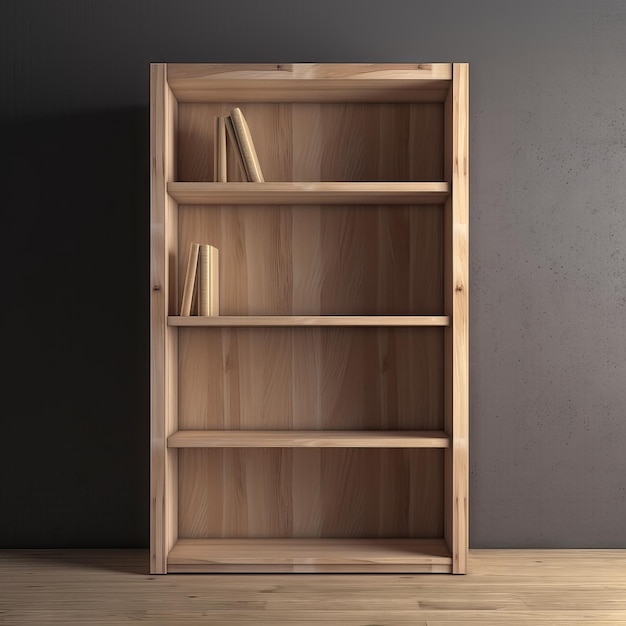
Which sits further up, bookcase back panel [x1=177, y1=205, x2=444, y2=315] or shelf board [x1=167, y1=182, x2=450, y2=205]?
shelf board [x1=167, y1=182, x2=450, y2=205]

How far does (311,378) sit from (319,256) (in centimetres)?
41

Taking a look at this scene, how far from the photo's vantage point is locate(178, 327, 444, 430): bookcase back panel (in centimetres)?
257

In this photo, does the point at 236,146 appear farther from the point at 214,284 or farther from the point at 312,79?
the point at 214,284

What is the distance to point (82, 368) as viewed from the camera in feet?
8.55

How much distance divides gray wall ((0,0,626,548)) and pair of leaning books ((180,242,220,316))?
12.2 inches

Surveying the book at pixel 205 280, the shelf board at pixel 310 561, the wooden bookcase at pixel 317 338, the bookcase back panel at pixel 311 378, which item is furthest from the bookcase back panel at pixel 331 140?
the shelf board at pixel 310 561

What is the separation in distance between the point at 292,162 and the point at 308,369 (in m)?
0.71

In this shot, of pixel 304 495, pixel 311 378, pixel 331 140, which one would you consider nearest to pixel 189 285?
pixel 311 378

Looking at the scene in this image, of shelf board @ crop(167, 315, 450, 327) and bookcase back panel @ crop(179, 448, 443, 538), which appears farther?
bookcase back panel @ crop(179, 448, 443, 538)

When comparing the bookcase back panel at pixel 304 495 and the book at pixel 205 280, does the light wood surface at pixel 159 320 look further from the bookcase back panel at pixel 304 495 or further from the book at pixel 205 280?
the bookcase back panel at pixel 304 495

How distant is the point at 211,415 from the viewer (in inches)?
102

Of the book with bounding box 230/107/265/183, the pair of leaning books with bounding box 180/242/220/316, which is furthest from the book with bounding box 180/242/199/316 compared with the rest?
the book with bounding box 230/107/265/183

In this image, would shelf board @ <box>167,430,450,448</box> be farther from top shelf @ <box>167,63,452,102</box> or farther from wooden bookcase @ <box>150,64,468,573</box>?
top shelf @ <box>167,63,452,102</box>

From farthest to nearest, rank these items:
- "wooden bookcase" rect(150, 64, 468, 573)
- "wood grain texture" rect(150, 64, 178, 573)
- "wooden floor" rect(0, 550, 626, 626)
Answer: "wooden bookcase" rect(150, 64, 468, 573), "wood grain texture" rect(150, 64, 178, 573), "wooden floor" rect(0, 550, 626, 626)
